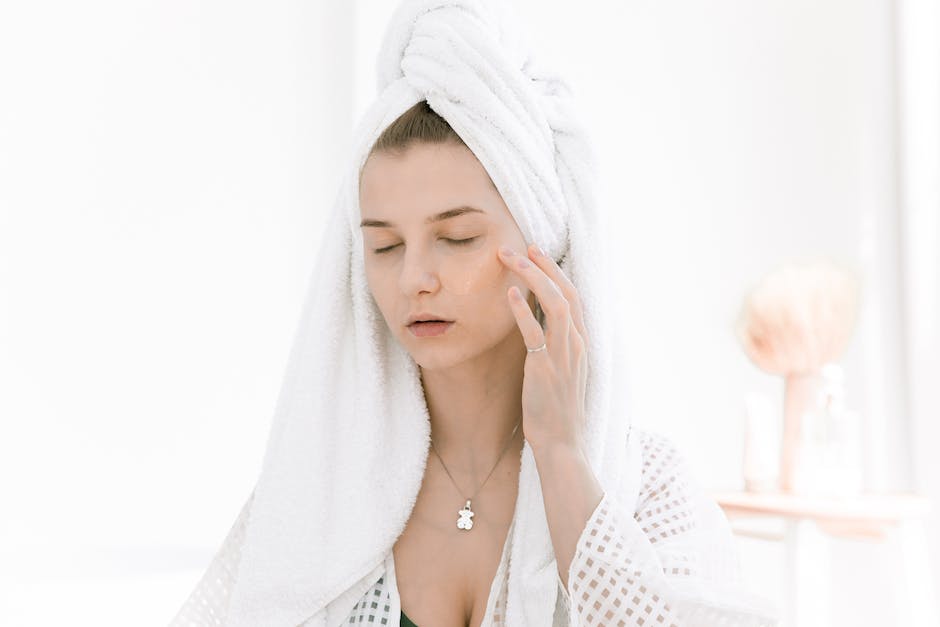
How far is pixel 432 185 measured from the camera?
3.04 ft

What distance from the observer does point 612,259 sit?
1035 millimetres

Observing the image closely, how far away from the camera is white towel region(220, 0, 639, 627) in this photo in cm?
94

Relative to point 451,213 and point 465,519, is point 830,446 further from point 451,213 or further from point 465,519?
point 451,213

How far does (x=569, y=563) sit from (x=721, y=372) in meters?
1.75

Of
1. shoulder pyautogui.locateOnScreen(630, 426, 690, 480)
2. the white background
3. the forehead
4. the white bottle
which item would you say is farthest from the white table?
the forehead

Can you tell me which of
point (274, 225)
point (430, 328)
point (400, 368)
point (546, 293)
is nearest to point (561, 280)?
point (546, 293)

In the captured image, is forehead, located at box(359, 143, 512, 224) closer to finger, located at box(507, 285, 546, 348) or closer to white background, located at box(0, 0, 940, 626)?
finger, located at box(507, 285, 546, 348)

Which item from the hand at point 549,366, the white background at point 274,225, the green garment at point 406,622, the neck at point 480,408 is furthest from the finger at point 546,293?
the white background at point 274,225

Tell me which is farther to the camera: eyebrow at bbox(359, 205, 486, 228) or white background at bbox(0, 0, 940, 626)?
white background at bbox(0, 0, 940, 626)

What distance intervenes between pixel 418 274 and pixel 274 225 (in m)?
1.42

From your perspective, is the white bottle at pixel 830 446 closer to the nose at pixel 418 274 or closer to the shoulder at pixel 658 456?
the shoulder at pixel 658 456

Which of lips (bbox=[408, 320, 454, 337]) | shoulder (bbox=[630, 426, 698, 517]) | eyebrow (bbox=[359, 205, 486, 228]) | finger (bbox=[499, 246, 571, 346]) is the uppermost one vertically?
eyebrow (bbox=[359, 205, 486, 228])

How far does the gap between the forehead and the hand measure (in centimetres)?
Answer: 6

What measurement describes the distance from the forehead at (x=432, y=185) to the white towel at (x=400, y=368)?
0.02m
